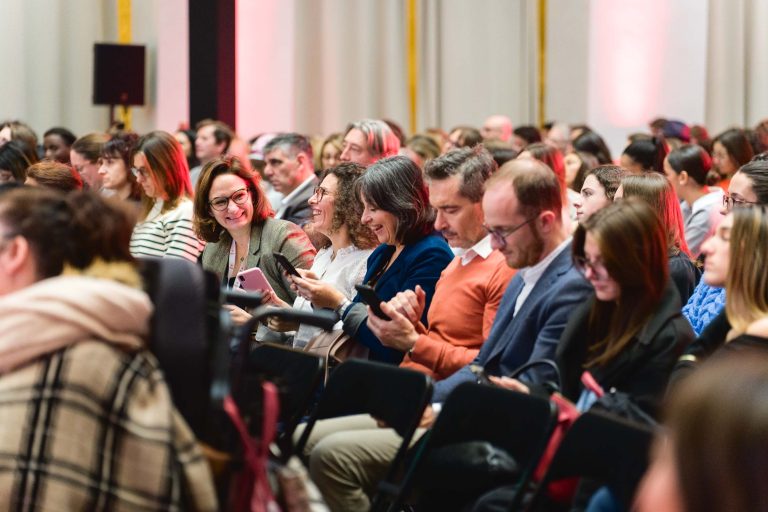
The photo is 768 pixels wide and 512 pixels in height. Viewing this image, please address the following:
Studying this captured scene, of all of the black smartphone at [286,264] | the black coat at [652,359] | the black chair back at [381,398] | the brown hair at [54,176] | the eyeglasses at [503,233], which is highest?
the brown hair at [54,176]

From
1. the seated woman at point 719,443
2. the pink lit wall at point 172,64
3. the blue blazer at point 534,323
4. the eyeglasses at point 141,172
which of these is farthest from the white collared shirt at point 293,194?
the pink lit wall at point 172,64

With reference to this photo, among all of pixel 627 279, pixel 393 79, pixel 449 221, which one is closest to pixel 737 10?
pixel 393 79

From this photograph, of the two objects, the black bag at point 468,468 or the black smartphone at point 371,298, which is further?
the black smartphone at point 371,298

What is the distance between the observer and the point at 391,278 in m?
4.29

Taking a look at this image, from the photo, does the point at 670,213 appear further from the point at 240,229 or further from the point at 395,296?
the point at 240,229

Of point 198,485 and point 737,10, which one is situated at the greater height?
point 737,10

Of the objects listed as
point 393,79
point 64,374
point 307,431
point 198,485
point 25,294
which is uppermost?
point 393,79

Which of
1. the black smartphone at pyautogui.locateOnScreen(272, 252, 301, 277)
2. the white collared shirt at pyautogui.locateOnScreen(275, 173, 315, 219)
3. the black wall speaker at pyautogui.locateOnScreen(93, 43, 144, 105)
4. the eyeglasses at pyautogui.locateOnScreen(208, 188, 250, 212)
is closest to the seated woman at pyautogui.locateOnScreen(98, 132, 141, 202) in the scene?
the white collared shirt at pyautogui.locateOnScreen(275, 173, 315, 219)

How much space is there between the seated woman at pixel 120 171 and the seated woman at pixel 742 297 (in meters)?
3.97

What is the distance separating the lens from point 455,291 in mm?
3982

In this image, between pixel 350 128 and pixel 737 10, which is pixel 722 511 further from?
pixel 737 10

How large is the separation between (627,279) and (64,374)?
1.59 m

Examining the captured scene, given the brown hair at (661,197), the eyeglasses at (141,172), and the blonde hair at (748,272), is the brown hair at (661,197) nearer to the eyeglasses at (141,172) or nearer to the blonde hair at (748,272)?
the blonde hair at (748,272)

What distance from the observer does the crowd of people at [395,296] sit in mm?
2217
